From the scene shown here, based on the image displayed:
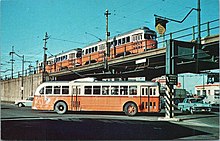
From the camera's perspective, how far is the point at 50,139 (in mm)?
9414

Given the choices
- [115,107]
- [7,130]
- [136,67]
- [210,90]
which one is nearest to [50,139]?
[7,130]

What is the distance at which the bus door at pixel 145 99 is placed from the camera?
18.9 metres

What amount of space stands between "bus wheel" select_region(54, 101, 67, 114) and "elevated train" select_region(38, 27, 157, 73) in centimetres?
818

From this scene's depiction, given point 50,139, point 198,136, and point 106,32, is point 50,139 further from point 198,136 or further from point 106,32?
point 106,32

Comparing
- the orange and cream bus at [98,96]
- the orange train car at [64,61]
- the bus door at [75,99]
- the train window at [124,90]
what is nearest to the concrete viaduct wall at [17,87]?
the orange and cream bus at [98,96]

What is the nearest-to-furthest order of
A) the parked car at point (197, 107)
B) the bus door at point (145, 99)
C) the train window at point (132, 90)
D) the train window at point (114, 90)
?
the bus door at point (145, 99), the train window at point (132, 90), the train window at point (114, 90), the parked car at point (197, 107)

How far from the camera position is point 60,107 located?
1986 cm

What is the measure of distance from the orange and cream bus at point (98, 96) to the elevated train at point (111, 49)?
5.16 metres

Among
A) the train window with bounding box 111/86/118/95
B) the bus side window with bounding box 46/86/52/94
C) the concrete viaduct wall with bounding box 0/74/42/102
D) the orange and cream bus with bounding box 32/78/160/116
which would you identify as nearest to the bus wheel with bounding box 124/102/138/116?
the orange and cream bus with bounding box 32/78/160/116

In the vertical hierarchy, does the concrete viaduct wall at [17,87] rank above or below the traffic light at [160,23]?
below

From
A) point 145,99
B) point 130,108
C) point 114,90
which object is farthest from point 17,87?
point 145,99

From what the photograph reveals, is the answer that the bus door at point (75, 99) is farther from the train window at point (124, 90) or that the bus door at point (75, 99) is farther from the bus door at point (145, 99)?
the bus door at point (145, 99)

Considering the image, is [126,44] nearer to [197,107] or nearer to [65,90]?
[197,107]

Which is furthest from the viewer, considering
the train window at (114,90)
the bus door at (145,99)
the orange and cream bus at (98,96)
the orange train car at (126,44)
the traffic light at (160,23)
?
the orange train car at (126,44)
